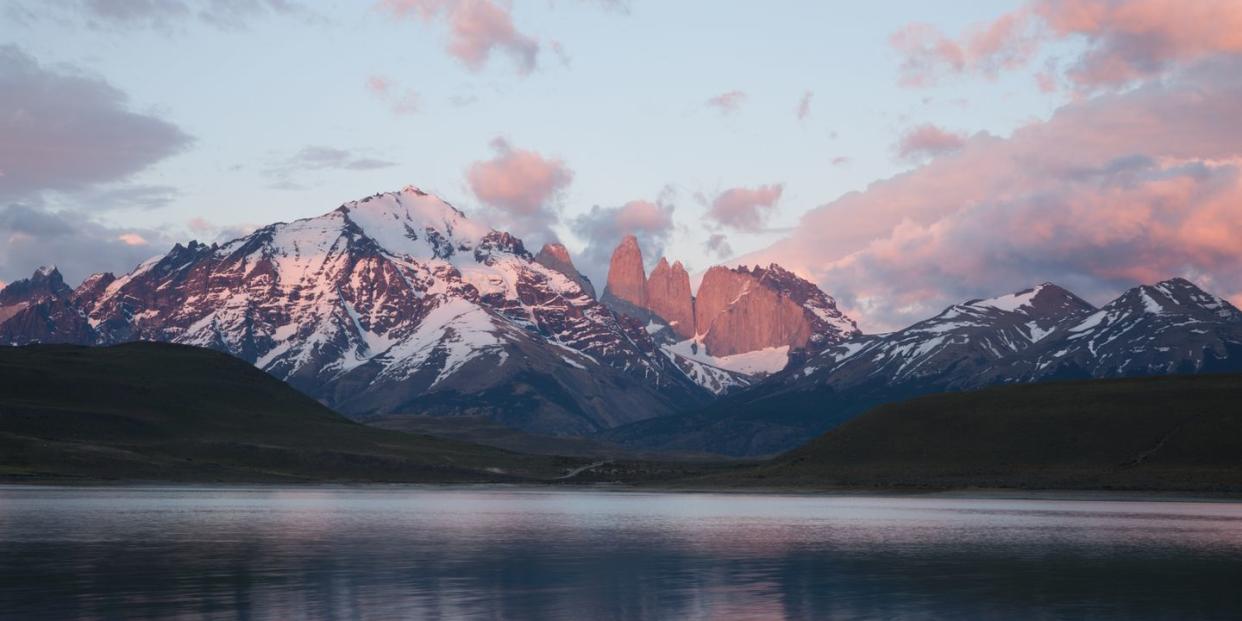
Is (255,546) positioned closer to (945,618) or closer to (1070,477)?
(945,618)

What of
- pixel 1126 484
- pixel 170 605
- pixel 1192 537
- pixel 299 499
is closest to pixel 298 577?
pixel 170 605

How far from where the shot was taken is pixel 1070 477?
193875 mm

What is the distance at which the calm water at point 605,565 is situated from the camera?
2163 inches

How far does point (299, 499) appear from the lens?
168m

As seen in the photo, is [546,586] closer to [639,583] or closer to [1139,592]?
[639,583]

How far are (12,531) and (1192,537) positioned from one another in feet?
270

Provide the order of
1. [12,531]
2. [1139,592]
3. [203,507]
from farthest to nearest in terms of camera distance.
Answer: [203,507]
[12,531]
[1139,592]

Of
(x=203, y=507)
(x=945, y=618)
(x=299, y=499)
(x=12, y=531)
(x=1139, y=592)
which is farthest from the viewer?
(x=299, y=499)

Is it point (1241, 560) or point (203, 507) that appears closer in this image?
point (1241, 560)

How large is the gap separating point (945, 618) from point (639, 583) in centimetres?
1712

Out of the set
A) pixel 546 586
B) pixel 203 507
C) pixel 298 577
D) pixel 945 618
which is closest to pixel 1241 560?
pixel 945 618

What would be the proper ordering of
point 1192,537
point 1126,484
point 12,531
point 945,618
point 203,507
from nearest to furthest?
point 945,618 < point 12,531 < point 1192,537 < point 203,507 < point 1126,484

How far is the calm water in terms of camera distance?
54.9 m

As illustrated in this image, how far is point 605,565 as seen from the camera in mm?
74250
